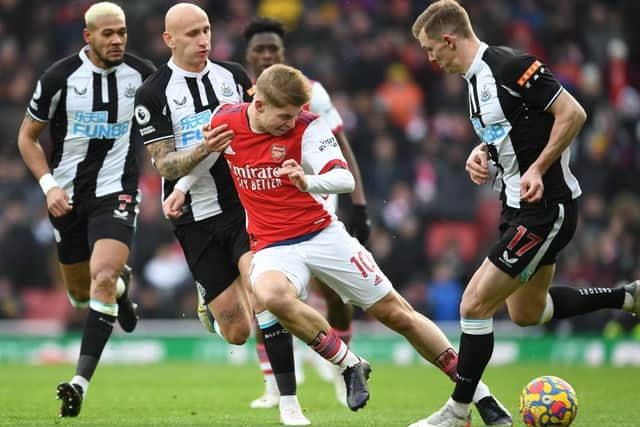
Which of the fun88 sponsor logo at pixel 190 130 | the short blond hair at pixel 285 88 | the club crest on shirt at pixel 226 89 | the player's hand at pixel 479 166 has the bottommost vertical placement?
the player's hand at pixel 479 166

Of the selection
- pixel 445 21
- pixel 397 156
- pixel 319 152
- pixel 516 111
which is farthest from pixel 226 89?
pixel 397 156

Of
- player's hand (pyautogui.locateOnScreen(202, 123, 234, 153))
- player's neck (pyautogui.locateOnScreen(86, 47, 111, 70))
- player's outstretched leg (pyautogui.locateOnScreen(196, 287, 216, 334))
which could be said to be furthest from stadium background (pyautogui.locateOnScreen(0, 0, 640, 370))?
player's hand (pyautogui.locateOnScreen(202, 123, 234, 153))

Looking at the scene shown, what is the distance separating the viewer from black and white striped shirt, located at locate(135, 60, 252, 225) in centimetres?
812

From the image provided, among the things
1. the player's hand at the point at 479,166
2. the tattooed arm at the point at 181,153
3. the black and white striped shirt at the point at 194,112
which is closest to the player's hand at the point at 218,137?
the tattooed arm at the point at 181,153

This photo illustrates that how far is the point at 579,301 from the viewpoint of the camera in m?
8.17

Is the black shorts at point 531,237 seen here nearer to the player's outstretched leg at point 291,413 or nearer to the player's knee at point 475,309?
the player's knee at point 475,309

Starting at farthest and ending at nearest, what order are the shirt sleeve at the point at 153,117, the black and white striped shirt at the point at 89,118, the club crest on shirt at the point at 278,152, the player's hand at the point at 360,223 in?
the player's hand at the point at 360,223 → the black and white striped shirt at the point at 89,118 → the shirt sleeve at the point at 153,117 → the club crest on shirt at the point at 278,152

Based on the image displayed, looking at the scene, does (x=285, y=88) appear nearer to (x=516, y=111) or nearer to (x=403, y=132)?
(x=516, y=111)

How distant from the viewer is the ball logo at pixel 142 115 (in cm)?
811

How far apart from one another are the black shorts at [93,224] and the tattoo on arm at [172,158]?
89 centimetres

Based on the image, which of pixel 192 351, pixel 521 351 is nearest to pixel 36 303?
pixel 192 351

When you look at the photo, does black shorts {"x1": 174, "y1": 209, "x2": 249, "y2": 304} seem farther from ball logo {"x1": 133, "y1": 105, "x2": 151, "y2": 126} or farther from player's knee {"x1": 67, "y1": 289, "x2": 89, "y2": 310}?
player's knee {"x1": 67, "y1": 289, "x2": 89, "y2": 310}

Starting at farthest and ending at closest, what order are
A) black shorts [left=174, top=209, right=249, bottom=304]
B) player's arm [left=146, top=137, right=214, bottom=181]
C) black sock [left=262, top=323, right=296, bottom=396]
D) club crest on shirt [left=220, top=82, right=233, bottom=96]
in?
black shorts [left=174, top=209, right=249, bottom=304], club crest on shirt [left=220, top=82, right=233, bottom=96], player's arm [left=146, top=137, right=214, bottom=181], black sock [left=262, top=323, right=296, bottom=396]

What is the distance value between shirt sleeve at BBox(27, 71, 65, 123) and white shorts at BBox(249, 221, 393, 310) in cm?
246
